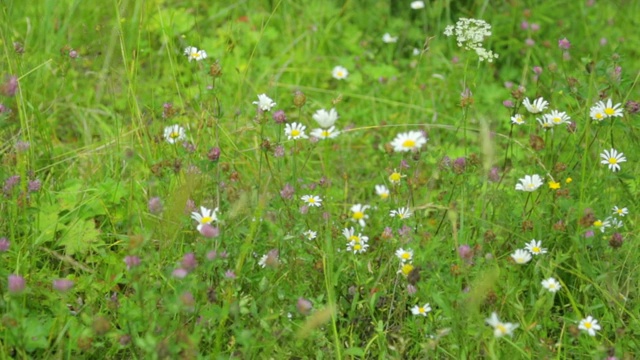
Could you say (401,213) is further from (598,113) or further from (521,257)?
(598,113)

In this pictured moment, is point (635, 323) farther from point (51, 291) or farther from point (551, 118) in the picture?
point (51, 291)

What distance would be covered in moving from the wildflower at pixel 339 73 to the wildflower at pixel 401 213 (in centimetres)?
141

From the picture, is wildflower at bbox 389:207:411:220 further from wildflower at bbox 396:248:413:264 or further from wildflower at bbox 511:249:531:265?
wildflower at bbox 511:249:531:265

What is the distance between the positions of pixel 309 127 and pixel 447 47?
104cm

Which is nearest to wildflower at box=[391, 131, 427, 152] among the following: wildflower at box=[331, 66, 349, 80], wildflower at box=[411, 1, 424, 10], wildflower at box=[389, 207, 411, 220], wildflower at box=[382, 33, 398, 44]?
wildflower at box=[389, 207, 411, 220]

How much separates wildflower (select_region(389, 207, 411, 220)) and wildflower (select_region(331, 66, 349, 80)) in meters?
1.41

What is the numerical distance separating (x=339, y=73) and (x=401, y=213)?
59.6 inches

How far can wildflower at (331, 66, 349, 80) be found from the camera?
11.2 feet

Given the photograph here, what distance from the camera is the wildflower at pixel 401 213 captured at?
6.58ft

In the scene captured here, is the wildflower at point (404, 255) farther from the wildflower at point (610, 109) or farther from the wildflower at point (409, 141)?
the wildflower at point (610, 109)

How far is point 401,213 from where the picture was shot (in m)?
2.04

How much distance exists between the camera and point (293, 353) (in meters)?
1.84

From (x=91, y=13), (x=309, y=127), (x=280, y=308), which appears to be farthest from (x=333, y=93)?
(x=280, y=308)

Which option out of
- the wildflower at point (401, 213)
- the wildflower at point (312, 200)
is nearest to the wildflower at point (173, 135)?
the wildflower at point (312, 200)
